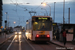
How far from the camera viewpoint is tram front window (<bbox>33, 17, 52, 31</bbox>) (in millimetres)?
22031

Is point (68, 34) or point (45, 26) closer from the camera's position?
point (45, 26)

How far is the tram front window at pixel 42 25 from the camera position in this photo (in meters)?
22.0

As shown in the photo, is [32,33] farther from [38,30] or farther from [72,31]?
[72,31]

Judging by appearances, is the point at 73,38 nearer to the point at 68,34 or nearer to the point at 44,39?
the point at 68,34

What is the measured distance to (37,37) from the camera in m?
22.0

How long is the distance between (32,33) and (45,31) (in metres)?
1.72

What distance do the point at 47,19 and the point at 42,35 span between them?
7.30ft

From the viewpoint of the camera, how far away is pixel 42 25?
22.1 metres

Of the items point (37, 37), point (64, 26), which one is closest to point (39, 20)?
point (37, 37)

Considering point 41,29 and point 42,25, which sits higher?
point 42,25

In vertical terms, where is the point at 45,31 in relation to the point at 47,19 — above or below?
below

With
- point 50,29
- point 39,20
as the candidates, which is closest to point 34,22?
point 39,20

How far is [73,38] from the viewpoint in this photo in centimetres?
2297

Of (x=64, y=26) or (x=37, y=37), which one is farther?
(x=64, y=26)
